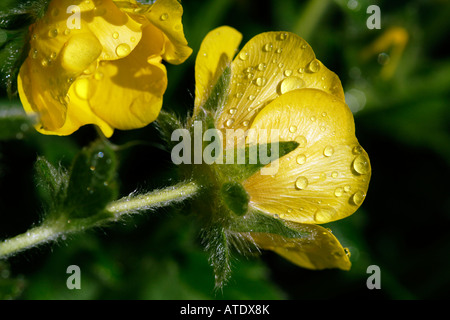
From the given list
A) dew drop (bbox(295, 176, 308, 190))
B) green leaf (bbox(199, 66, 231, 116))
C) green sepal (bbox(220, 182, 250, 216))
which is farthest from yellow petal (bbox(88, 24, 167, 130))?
dew drop (bbox(295, 176, 308, 190))

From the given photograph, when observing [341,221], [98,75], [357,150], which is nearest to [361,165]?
[357,150]

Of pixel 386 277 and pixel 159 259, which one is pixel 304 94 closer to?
pixel 159 259

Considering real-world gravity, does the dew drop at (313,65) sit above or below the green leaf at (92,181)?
above

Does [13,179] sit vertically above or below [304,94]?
above

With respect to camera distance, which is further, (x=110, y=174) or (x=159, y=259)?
(x=159, y=259)

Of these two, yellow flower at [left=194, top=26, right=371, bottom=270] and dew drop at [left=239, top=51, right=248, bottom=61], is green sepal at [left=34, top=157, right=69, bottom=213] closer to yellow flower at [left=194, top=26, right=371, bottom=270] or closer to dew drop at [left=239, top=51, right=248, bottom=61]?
yellow flower at [left=194, top=26, right=371, bottom=270]

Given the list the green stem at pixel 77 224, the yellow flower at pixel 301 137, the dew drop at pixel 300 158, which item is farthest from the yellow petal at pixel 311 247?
the green stem at pixel 77 224

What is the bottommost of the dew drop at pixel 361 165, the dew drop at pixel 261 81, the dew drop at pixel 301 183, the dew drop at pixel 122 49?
the dew drop at pixel 301 183

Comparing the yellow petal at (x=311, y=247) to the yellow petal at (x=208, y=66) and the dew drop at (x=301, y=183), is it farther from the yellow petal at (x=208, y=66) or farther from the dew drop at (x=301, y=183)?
the yellow petal at (x=208, y=66)
